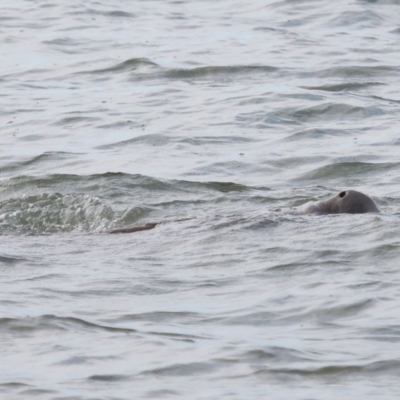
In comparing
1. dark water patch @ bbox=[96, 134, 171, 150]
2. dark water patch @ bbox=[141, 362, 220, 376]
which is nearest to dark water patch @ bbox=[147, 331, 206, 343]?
dark water patch @ bbox=[141, 362, 220, 376]

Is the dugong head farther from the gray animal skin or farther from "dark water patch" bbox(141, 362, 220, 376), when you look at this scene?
"dark water patch" bbox(141, 362, 220, 376)

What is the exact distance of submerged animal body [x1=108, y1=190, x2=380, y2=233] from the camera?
24.8 feet

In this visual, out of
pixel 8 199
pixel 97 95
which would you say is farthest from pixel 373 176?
pixel 97 95

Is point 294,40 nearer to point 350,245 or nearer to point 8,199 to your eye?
point 8,199

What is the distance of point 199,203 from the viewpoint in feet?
30.0

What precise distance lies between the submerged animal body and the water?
109mm

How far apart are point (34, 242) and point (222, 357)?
2699mm

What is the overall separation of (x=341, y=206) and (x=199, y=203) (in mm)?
1816

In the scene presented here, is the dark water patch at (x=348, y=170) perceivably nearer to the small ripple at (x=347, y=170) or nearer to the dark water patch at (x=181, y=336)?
the small ripple at (x=347, y=170)

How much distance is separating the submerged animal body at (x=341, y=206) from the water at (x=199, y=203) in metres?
0.11

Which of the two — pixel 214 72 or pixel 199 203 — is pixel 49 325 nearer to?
pixel 199 203

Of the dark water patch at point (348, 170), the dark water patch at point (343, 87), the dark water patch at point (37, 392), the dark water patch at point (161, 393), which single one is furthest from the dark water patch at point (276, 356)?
the dark water patch at point (343, 87)

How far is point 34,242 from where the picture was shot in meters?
7.56

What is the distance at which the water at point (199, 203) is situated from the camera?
5160mm
